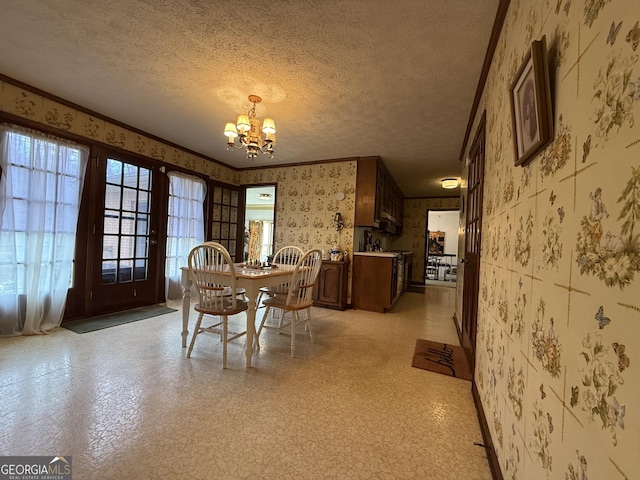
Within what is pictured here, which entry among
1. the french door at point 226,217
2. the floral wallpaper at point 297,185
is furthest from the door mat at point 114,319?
the floral wallpaper at point 297,185

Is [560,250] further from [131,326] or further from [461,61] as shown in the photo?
[131,326]

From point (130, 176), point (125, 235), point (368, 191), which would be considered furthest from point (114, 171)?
point (368, 191)

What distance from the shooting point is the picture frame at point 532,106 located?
2.76 feet

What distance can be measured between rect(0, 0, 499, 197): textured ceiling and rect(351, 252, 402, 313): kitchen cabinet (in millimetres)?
1807

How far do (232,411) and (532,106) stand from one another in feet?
6.86

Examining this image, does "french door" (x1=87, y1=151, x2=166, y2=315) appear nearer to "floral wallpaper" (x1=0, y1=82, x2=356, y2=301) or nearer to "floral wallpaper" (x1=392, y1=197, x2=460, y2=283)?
"floral wallpaper" (x1=0, y1=82, x2=356, y2=301)

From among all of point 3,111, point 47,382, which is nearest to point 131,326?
point 47,382

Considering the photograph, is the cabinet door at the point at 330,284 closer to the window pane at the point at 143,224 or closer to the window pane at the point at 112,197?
the window pane at the point at 143,224

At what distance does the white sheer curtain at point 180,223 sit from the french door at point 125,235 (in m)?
0.14

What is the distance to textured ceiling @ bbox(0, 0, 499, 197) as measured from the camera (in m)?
1.66

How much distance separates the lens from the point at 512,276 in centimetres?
118

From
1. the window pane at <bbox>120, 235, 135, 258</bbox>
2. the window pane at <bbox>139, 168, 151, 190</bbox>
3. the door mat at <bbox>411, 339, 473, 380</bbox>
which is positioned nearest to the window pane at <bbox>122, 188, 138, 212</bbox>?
the window pane at <bbox>139, 168, 151, 190</bbox>

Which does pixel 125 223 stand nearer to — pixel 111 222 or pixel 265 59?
pixel 111 222

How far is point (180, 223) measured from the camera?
13.9 ft
